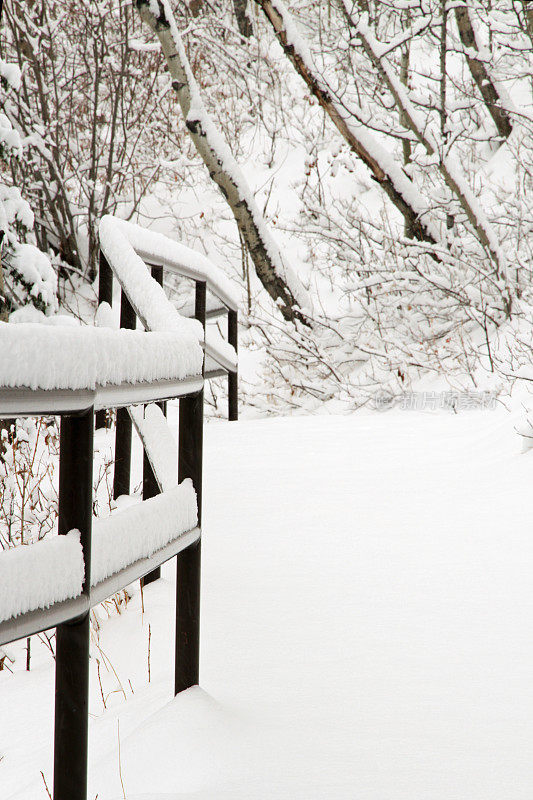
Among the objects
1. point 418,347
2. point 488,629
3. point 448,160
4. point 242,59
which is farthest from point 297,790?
point 242,59

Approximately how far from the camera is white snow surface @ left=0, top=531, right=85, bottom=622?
2.70ft

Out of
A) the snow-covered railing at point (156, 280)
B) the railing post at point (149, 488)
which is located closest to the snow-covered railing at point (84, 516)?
the snow-covered railing at point (156, 280)

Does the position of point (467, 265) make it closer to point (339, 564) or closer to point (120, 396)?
point (339, 564)

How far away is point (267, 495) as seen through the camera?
11.5ft

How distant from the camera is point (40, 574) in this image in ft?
2.88

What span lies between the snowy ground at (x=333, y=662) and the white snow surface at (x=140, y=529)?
378 millimetres

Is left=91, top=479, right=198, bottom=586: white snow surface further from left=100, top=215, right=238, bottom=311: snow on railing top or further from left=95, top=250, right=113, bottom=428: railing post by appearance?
left=95, top=250, right=113, bottom=428: railing post

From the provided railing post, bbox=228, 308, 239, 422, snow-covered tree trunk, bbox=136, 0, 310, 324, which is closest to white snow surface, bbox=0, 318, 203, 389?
railing post, bbox=228, 308, 239, 422

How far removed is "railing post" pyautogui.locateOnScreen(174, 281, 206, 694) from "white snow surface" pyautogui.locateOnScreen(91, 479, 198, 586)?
0.05m

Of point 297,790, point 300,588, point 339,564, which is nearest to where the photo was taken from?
point 297,790

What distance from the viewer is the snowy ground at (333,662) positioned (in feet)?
4.32

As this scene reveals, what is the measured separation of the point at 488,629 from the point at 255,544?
107 centimetres

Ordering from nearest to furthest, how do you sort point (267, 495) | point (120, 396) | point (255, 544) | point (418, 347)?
point (120, 396) < point (255, 544) < point (267, 495) < point (418, 347)

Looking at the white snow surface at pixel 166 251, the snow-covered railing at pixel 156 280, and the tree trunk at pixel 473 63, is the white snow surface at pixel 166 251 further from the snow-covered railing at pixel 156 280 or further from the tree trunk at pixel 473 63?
the tree trunk at pixel 473 63
